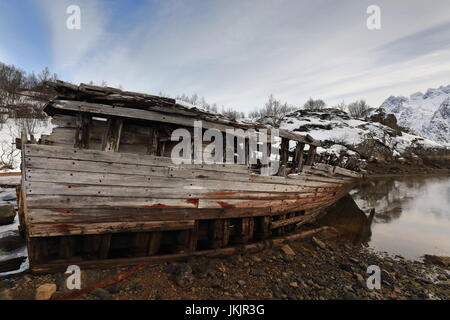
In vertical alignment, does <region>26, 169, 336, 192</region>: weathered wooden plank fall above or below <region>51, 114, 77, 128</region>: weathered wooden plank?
below

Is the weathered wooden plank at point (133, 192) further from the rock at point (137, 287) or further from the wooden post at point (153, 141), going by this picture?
the rock at point (137, 287)

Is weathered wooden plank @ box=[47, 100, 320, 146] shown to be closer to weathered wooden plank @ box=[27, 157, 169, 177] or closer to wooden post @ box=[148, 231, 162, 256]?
weathered wooden plank @ box=[27, 157, 169, 177]

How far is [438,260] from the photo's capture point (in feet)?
19.9

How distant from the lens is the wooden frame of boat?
3.45 m

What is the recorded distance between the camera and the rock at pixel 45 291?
324 centimetres

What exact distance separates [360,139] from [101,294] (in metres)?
38.3

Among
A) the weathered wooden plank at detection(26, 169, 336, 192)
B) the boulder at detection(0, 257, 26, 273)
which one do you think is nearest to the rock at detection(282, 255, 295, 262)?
the weathered wooden plank at detection(26, 169, 336, 192)

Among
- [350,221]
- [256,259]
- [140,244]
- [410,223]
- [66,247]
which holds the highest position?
[66,247]

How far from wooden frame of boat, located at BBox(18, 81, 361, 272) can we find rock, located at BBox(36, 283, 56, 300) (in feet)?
1.16

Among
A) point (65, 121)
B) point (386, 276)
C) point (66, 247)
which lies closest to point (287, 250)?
point (386, 276)

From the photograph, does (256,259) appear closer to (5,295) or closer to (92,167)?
(92,167)

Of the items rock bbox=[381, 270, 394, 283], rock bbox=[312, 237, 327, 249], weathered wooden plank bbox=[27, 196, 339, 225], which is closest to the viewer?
weathered wooden plank bbox=[27, 196, 339, 225]

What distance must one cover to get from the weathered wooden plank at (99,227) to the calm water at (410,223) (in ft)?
22.0

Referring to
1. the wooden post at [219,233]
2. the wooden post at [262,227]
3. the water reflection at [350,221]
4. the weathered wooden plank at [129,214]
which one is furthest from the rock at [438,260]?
the wooden post at [219,233]
